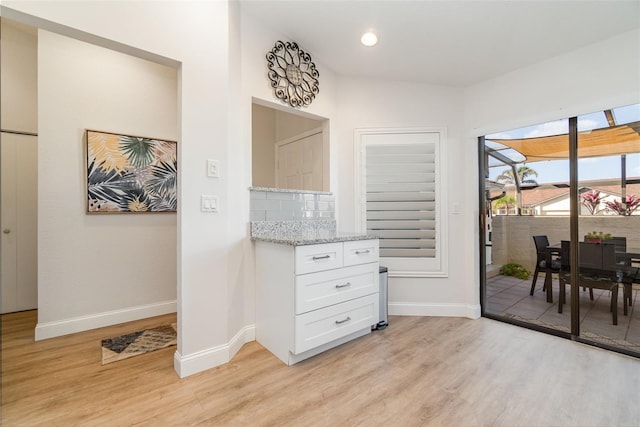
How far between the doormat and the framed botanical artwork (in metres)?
1.22

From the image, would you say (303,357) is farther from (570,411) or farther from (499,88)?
(499,88)

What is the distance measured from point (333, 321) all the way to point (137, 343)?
1.65 m

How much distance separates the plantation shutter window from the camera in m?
3.00

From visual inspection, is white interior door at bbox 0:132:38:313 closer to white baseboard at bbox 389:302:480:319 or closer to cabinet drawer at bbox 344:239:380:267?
cabinet drawer at bbox 344:239:380:267

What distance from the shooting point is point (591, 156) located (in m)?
2.37

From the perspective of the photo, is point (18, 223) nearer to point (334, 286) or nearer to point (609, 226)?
point (334, 286)

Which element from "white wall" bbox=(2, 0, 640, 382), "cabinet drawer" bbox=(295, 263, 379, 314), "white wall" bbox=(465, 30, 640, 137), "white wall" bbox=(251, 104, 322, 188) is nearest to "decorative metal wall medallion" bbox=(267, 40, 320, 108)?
"white wall" bbox=(2, 0, 640, 382)

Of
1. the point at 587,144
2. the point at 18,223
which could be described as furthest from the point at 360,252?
the point at 18,223

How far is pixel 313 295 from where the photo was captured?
6.57 ft

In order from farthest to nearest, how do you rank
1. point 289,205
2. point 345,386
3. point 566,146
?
point 289,205 < point 566,146 < point 345,386

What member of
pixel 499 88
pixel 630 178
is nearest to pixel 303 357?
pixel 630 178

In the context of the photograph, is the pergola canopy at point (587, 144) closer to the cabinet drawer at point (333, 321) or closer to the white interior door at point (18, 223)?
the cabinet drawer at point (333, 321)

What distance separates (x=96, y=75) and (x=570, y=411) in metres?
4.42

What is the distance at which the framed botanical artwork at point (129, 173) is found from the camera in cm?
265
